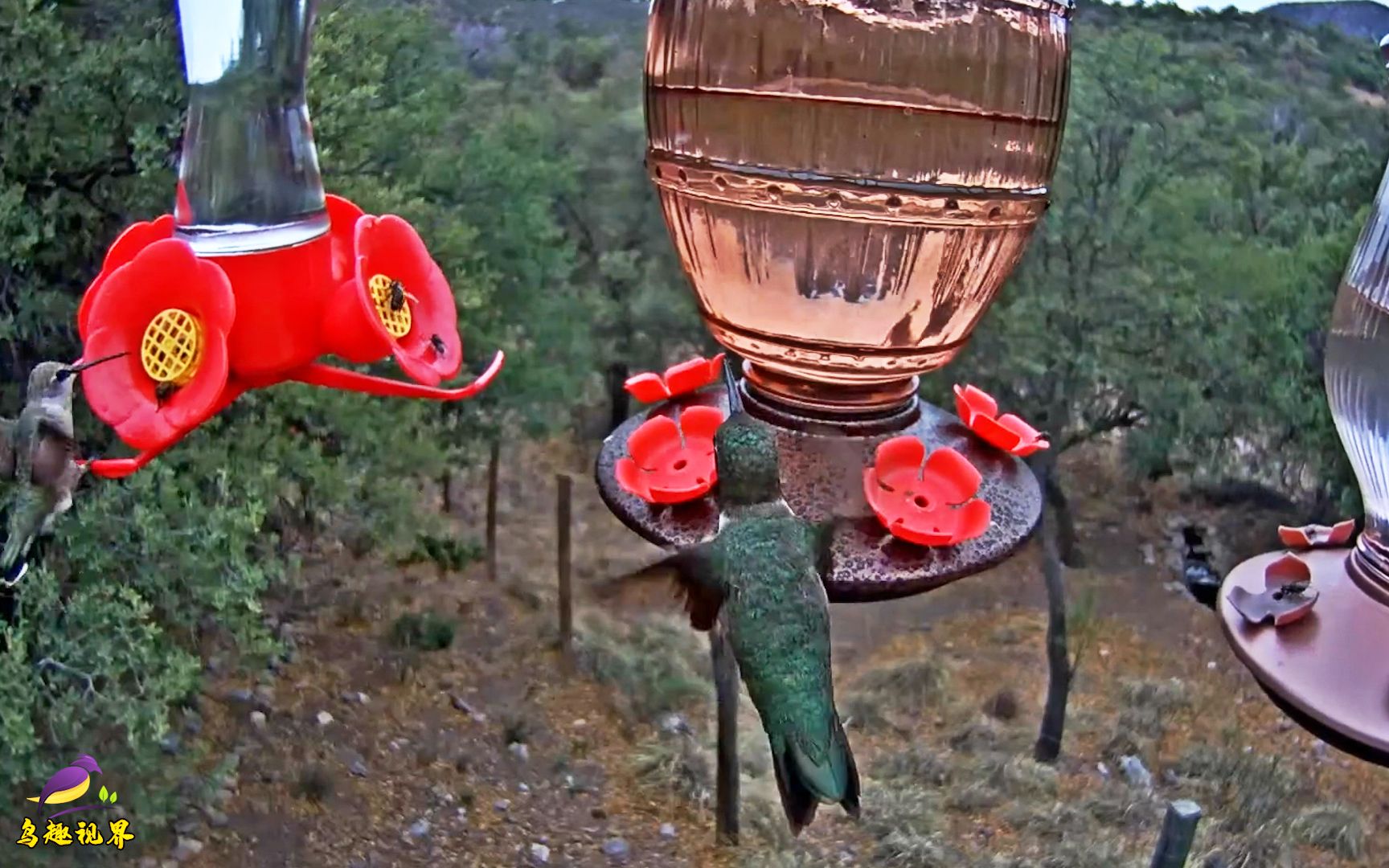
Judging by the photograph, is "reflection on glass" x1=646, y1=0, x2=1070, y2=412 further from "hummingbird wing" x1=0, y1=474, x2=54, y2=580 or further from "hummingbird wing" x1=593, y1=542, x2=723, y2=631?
"hummingbird wing" x1=0, y1=474, x2=54, y2=580

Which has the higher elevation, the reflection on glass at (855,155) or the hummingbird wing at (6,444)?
the reflection on glass at (855,155)

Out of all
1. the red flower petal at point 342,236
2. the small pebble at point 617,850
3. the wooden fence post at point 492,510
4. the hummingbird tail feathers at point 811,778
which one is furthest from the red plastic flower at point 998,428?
the wooden fence post at point 492,510

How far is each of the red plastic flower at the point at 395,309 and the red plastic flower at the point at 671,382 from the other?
218mm

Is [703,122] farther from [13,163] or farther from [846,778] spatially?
[13,163]

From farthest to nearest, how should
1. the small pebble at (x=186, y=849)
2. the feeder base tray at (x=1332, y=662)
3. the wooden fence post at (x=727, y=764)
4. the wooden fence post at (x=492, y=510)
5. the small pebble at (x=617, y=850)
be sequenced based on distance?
the wooden fence post at (x=492, y=510), the small pebble at (x=617, y=850), the small pebble at (x=186, y=849), the wooden fence post at (x=727, y=764), the feeder base tray at (x=1332, y=662)

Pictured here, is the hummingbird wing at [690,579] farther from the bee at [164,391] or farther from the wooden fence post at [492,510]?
the wooden fence post at [492,510]

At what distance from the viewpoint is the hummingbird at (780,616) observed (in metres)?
1.02

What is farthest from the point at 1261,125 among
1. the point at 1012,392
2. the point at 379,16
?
the point at 379,16

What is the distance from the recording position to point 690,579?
3.48 feet

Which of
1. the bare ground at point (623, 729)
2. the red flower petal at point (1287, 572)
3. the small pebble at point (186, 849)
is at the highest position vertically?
the red flower petal at point (1287, 572)

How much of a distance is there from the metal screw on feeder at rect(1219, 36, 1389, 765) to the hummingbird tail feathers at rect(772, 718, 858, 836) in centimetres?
41

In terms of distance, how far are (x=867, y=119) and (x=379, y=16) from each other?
3.61 metres

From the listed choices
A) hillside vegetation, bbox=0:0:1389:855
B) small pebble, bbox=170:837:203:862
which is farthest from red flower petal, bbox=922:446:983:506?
small pebble, bbox=170:837:203:862

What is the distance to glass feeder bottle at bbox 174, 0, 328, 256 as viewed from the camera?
39.6 inches
